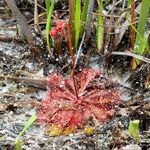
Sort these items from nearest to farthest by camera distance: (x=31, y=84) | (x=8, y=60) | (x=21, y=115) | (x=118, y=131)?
(x=118, y=131) → (x=21, y=115) → (x=31, y=84) → (x=8, y=60)

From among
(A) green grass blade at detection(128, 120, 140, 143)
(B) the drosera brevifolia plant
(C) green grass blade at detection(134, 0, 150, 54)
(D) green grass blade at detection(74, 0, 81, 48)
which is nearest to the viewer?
(A) green grass blade at detection(128, 120, 140, 143)

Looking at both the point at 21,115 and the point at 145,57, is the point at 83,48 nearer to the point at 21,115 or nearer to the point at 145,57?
→ the point at 145,57

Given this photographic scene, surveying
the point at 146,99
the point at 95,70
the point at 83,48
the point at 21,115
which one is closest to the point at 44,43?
the point at 83,48

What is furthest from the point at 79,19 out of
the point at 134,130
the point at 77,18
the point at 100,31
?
the point at 134,130

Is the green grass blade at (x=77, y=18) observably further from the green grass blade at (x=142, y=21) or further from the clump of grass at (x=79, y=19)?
the green grass blade at (x=142, y=21)

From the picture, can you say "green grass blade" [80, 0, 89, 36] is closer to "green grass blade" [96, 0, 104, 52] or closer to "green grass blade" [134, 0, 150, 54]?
"green grass blade" [96, 0, 104, 52]

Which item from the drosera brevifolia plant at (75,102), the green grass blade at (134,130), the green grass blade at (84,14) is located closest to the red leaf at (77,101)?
the drosera brevifolia plant at (75,102)

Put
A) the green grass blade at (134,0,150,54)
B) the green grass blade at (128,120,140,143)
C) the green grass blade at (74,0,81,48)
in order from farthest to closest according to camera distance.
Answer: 1. the green grass blade at (74,0,81,48)
2. the green grass blade at (134,0,150,54)
3. the green grass blade at (128,120,140,143)

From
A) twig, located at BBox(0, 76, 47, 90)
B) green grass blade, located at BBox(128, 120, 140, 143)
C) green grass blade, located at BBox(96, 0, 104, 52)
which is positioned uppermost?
green grass blade, located at BBox(96, 0, 104, 52)

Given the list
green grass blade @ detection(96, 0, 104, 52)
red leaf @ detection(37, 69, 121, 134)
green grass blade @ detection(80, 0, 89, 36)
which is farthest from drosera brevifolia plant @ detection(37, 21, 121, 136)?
green grass blade @ detection(80, 0, 89, 36)
